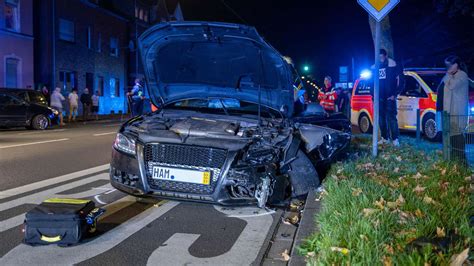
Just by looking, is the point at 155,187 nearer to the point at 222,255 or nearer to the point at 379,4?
the point at 222,255

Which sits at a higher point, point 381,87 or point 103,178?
point 381,87

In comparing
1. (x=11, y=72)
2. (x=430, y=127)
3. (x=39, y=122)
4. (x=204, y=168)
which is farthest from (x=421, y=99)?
(x=11, y=72)

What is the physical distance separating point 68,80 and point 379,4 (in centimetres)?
2721

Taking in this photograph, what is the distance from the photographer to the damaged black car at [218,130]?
5215 millimetres

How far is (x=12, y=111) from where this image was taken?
61.3ft

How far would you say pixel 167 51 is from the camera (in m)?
7.11

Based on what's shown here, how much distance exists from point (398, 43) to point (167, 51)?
2422cm

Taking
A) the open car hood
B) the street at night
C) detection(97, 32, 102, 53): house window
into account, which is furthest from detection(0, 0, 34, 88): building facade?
the open car hood

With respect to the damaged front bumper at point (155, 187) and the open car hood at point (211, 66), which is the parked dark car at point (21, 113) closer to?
the open car hood at point (211, 66)

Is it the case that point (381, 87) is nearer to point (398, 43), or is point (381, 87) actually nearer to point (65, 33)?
point (398, 43)

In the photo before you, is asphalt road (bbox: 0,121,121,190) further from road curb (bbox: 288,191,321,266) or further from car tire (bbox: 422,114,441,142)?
car tire (bbox: 422,114,441,142)

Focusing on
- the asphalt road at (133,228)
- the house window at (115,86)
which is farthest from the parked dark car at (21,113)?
the house window at (115,86)

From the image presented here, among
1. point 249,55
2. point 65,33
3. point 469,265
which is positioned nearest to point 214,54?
point 249,55

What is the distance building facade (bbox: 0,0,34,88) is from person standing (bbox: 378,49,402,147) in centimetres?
2177
